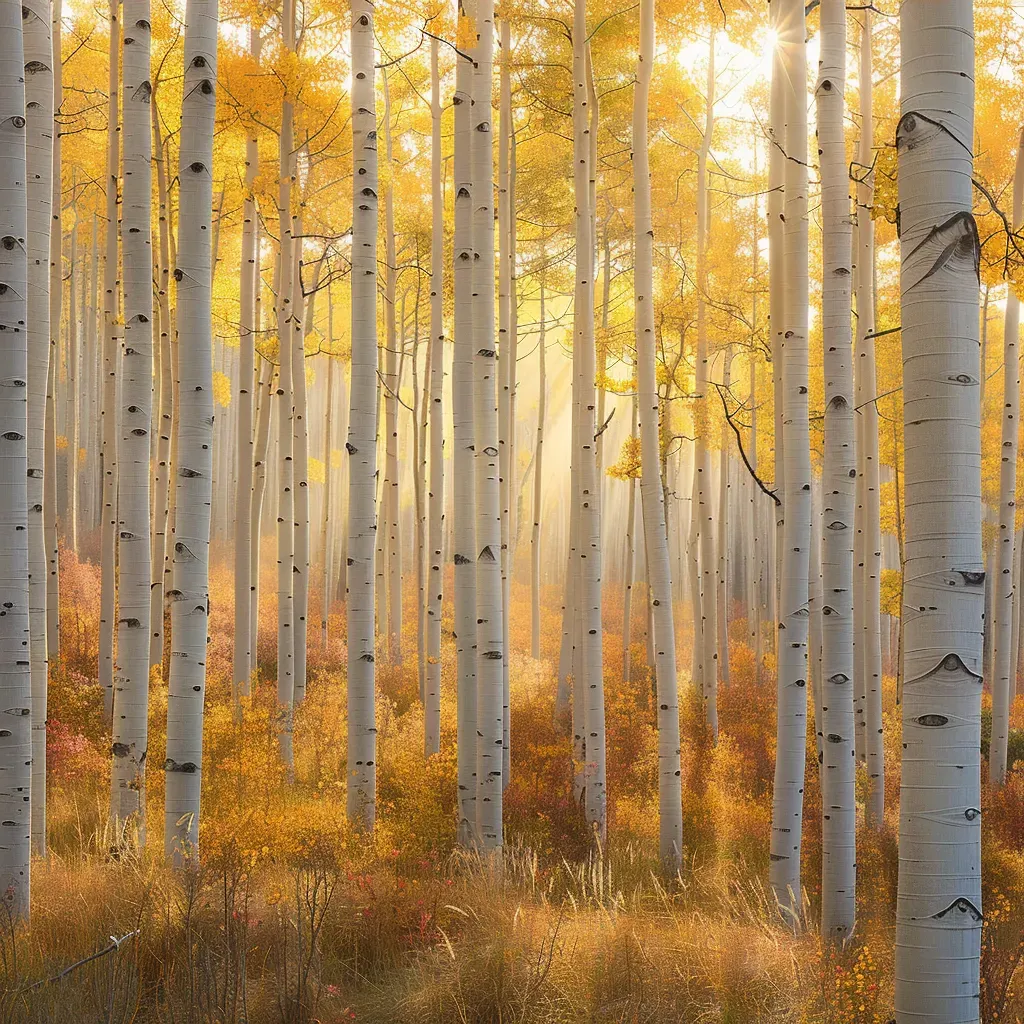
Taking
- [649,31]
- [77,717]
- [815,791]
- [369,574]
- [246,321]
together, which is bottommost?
[815,791]

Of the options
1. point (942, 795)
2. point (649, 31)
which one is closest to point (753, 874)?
point (942, 795)

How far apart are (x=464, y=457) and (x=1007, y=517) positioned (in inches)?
274

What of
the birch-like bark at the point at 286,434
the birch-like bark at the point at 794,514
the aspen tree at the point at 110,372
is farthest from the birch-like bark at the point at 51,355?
the birch-like bark at the point at 794,514

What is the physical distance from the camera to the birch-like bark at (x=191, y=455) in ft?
15.0

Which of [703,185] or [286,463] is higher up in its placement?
[703,185]

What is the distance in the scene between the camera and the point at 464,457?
6.22 m

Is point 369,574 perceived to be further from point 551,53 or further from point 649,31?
point 551,53

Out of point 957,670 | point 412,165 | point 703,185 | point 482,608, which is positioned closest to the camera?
point 957,670

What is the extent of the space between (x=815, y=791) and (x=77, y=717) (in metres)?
8.07

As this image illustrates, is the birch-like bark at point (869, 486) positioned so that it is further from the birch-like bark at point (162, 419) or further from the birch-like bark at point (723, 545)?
the birch-like bark at point (162, 419)

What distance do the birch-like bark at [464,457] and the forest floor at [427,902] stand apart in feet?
2.51

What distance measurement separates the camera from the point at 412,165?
561 inches

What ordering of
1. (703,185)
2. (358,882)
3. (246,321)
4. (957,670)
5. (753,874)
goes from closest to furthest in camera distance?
(957,670)
(358,882)
(753,874)
(246,321)
(703,185)

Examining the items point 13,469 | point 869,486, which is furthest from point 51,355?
point 869,486
